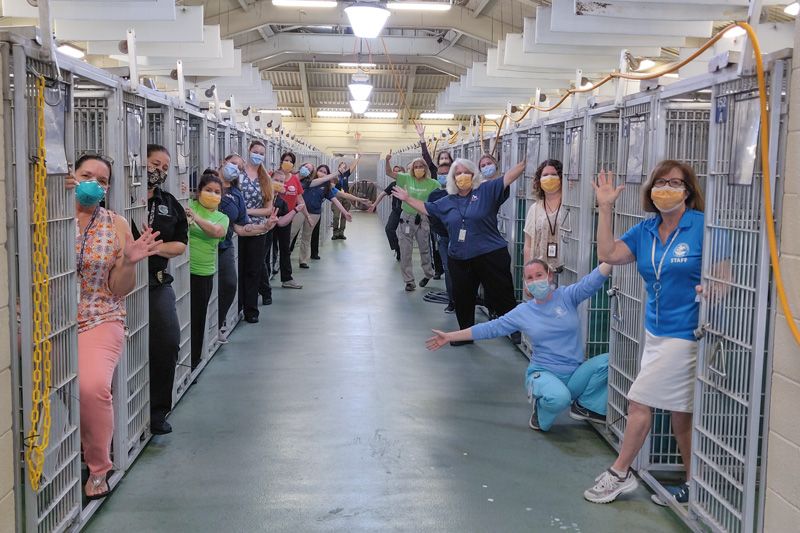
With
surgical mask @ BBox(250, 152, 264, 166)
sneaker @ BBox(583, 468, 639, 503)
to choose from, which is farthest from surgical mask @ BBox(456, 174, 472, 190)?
sneaker @ BBox(583, 468, 639, 503)

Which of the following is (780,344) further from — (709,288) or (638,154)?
(638,154)

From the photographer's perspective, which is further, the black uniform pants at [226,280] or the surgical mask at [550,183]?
→ the black uniform pants at [226,280]

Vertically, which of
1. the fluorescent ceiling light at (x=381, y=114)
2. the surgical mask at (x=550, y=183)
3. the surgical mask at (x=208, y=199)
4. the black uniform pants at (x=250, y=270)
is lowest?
the black uniform pants at (x=250, y=270)

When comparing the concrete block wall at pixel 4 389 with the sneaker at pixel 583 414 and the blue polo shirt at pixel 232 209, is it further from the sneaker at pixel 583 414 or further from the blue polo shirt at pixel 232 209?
the blue polo shirt at pixel 232 209

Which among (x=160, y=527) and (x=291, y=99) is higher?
(x=291, y=99)

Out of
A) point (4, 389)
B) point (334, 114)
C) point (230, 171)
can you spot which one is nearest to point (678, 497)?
point (4, 389)

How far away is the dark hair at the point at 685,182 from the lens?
3.57 meters

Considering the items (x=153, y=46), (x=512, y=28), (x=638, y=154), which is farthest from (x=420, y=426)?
(x=512, y=28)

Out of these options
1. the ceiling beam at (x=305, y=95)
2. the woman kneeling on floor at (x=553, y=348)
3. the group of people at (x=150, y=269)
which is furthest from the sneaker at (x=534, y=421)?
the ceiling beam at (x=305, y=95)

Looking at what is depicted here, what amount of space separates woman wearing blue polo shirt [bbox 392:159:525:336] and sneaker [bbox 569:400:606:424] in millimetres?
1742

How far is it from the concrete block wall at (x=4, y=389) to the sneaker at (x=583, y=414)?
3.34 meters

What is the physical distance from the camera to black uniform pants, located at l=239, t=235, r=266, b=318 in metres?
7.72

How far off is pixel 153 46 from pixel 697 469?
7.14m

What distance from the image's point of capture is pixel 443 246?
8781 mm
